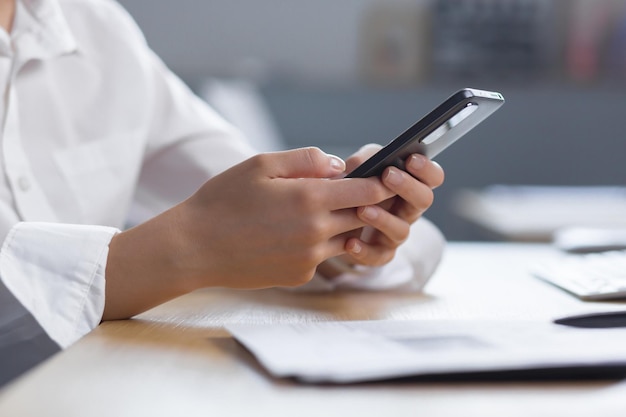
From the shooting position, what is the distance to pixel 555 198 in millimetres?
2283

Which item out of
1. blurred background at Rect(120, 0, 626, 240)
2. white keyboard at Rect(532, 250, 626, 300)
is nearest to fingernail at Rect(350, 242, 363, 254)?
white keyboard at Rect(532, 250, 626, 300)

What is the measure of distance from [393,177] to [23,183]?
1.30 ft

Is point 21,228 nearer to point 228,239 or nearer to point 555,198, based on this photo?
point 228,239

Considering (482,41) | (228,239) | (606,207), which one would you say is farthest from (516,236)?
(482,41)

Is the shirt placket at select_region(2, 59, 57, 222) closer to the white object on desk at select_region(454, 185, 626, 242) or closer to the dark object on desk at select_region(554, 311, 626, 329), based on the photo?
the dark object on desk at select_region(554, 311, 626, 329)

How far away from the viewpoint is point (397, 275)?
89 cm

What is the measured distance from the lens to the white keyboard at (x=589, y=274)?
2.63ft

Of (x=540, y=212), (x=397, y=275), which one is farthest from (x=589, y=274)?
(x=540, y=212)

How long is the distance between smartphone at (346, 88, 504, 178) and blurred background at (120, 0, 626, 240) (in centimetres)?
265

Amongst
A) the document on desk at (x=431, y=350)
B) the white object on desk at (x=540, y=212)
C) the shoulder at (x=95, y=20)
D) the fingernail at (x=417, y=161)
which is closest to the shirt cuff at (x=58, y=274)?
the document on desk at (x=431, y=350)

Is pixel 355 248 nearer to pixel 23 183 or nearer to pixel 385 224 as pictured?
pixel 385 224

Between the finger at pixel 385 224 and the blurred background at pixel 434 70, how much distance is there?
8.37 feet

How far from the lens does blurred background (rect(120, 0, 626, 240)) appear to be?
3.47 m

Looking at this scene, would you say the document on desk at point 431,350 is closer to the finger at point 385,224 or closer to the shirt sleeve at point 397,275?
the finger at point 385,224
